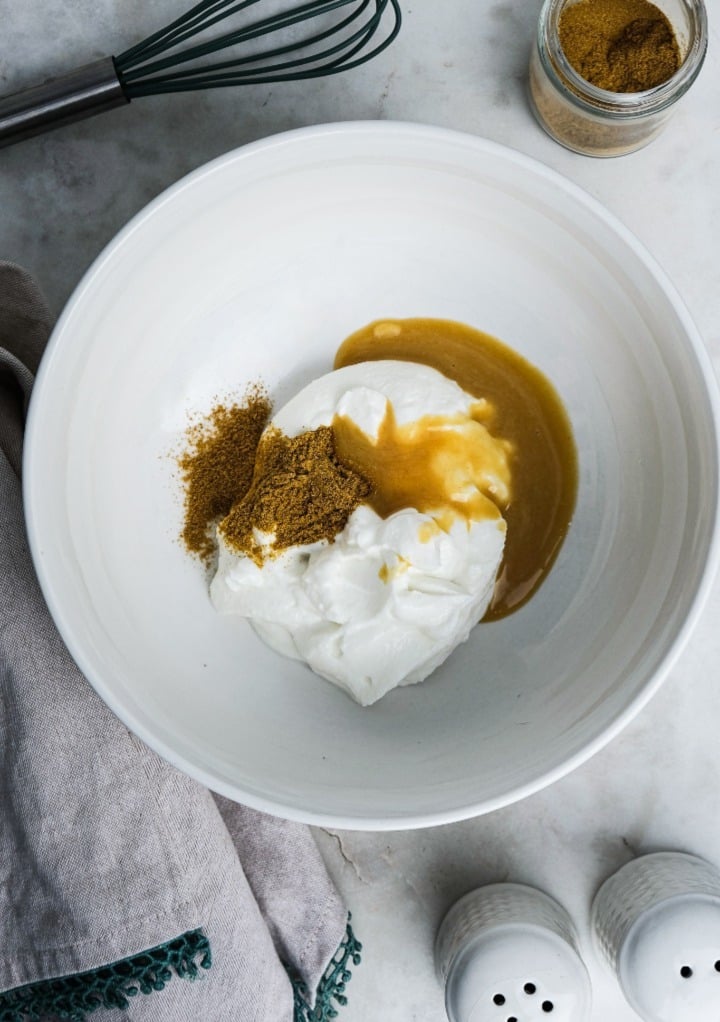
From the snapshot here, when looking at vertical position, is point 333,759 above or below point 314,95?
below

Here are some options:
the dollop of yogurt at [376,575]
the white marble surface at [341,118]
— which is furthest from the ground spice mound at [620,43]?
the dollop of yogurt at [376,575]

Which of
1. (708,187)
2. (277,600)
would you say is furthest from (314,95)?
(277,600)

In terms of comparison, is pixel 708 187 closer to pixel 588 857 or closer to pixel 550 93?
pixel 550 93

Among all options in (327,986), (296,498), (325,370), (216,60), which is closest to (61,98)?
(216,60)

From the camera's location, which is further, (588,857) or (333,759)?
(588,857)

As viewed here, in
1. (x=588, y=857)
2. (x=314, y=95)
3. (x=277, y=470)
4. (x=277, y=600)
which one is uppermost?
(x=314, y=95)

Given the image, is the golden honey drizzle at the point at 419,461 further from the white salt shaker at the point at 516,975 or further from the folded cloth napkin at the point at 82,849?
the white salt shaker at the point at 516,975

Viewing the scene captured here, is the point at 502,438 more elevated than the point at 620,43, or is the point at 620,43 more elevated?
the point at 620,43

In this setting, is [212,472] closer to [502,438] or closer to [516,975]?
[502,438]
